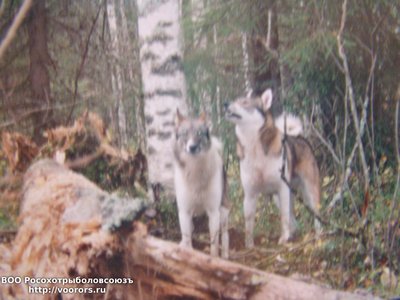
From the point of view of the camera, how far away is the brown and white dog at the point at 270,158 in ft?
6.49

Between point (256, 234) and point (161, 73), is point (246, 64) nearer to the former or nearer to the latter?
point (161, 73)

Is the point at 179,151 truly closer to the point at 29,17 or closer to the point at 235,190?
the point at 235,190

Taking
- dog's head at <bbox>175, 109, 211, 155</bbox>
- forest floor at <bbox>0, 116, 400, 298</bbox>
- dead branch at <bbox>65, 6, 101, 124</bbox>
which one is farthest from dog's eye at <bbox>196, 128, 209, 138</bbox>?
dead branch at <bbox>65, 6, 101, 124</bbox>

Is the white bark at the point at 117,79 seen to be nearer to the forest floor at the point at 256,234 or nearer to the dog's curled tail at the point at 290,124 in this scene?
the forest floor at the point at 256,234

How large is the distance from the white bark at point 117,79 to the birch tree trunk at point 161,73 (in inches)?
3.3

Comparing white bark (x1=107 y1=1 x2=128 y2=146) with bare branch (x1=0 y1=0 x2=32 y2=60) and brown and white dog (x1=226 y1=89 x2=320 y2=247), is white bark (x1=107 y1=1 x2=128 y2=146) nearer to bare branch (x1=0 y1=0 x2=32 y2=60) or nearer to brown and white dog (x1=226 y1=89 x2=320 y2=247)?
brown and white dog (x1=226 y1=89 x2=320 y2=247)

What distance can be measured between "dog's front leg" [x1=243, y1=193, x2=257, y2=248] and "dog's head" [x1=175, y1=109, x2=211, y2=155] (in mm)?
244

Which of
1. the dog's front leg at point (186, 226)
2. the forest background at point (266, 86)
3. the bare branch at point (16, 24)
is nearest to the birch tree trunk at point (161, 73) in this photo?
the forest background at point (266, 86)

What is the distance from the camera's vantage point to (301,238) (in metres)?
2.04

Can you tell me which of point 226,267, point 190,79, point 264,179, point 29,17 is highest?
point 29,17

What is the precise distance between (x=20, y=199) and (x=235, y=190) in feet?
2.54

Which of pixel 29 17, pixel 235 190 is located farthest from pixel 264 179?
pixel 29 17

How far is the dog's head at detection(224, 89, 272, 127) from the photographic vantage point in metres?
1.97

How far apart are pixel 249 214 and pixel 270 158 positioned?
8.3 inches
